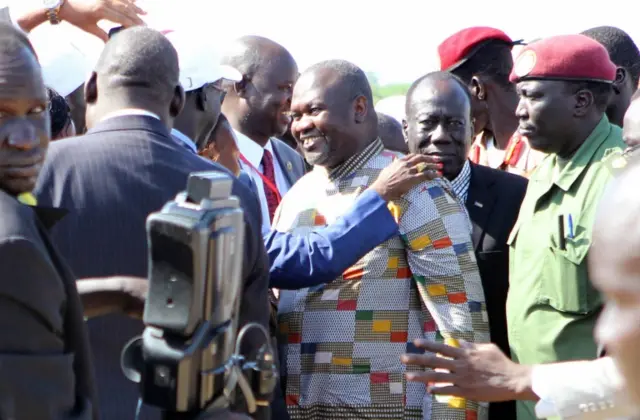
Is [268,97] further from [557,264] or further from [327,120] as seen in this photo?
[557,264]

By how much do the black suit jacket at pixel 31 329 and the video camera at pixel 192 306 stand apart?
13cm

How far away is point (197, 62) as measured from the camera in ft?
15.2

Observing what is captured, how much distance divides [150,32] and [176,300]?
179 centimetres

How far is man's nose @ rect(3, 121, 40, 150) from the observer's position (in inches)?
98.2

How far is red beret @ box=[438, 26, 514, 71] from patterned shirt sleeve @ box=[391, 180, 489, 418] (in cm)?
217

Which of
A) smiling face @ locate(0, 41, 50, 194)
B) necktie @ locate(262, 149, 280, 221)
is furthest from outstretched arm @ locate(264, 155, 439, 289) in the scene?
smiling face @ locate(0, 41, 50, 194)

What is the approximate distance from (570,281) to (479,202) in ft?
2.42

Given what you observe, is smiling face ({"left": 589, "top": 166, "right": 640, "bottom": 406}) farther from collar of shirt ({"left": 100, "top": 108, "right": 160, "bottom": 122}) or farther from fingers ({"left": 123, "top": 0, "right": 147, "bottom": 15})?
fingers ({"left": 123, "top": 0, "right": 147, "bottom": 15})

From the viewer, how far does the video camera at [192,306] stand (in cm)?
208

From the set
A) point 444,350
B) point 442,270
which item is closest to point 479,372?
point 444,350

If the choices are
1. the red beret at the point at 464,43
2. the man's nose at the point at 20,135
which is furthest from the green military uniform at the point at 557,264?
the man's nose at the point at 20,135

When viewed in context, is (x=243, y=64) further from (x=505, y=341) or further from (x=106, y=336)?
(x=106, y=336)

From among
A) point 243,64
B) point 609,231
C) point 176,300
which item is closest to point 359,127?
point 243,64

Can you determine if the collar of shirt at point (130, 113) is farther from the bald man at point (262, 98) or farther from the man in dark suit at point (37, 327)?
the bald man at point (262, 98)
